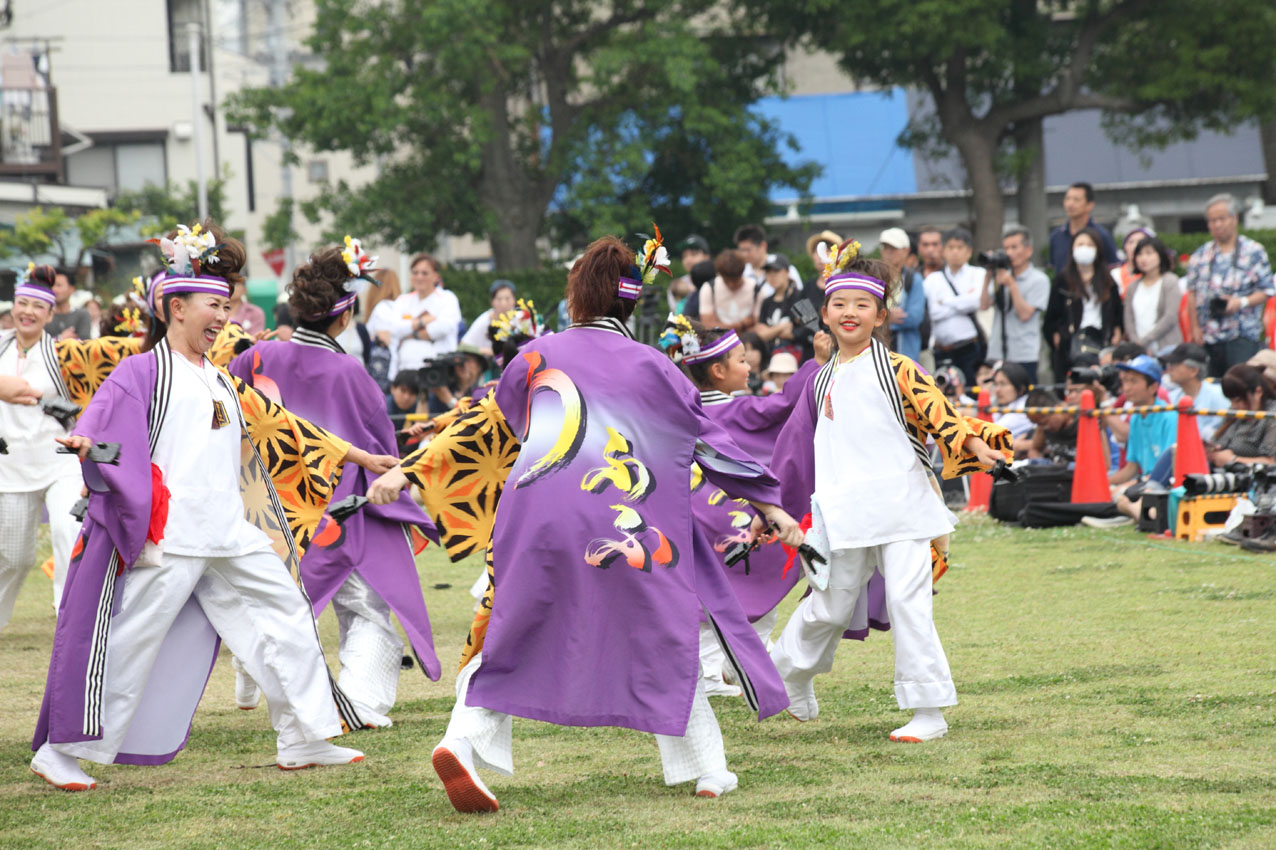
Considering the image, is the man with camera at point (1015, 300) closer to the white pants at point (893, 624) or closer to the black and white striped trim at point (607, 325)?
the white pants at point (893, 624)

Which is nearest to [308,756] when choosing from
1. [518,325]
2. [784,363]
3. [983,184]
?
[518,325]

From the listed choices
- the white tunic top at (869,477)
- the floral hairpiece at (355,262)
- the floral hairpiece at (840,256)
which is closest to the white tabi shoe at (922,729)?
the white tunic top at (869,477)

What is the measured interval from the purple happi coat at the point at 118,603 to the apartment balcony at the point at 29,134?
3173cm

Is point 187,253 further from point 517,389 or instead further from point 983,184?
point 983,184

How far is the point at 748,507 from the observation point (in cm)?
623

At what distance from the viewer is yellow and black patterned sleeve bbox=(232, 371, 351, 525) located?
217 inches

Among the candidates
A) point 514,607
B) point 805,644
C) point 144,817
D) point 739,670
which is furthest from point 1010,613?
point 144,817

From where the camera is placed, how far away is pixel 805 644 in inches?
213

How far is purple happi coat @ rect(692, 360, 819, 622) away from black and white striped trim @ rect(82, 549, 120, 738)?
2.39 meters

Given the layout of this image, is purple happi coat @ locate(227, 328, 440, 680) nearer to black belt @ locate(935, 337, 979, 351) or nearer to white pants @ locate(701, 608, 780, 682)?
white pants @ locate(701, 608, 780, 682)

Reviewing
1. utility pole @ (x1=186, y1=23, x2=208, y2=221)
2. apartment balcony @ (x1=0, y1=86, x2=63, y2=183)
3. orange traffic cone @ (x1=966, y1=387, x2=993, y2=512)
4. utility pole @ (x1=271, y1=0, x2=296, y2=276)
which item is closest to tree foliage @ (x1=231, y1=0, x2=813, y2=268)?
utility pole @ (x1=186, y1=23, x2=208, y2=221)

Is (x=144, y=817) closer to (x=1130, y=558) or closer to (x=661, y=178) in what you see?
(x=1130, y=558)

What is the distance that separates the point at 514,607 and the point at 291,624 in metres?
1.03

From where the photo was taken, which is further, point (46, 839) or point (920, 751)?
point (920, 751)
